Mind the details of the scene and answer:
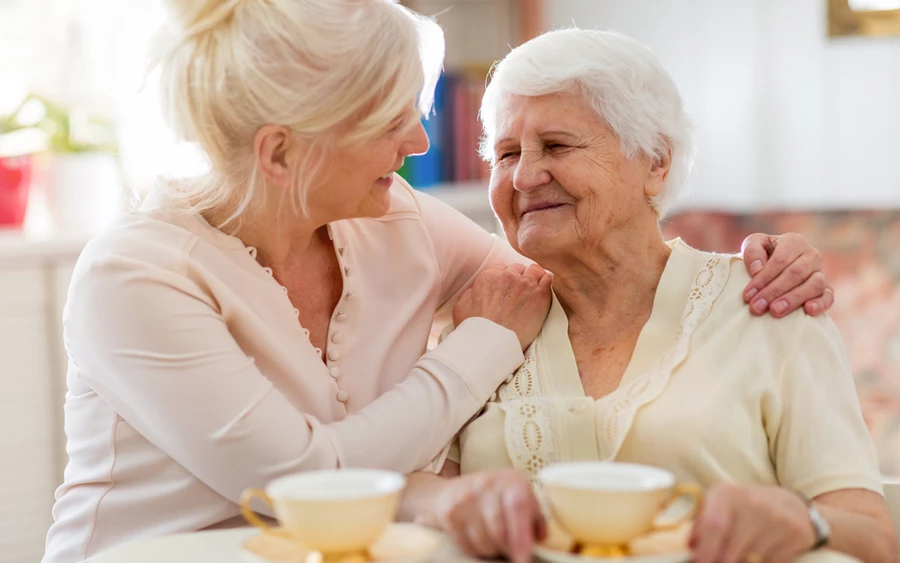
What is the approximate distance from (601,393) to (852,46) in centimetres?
250

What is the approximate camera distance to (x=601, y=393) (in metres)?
1.48

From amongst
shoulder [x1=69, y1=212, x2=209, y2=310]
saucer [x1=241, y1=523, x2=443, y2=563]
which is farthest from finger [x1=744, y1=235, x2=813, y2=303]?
shoulder [x1=69, y1=212, x2=209, y2=310]

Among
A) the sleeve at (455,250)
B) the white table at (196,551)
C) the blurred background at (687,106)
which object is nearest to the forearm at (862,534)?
the white table at (196,551)

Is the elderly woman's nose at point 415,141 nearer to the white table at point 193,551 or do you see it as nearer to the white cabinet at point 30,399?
the white table at point 193,551

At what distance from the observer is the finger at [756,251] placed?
1.48m

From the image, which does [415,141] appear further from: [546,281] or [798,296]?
[798,296]

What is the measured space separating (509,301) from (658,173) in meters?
0.31

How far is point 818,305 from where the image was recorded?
1401mm

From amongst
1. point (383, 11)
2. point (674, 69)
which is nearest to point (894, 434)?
point (674, 69)

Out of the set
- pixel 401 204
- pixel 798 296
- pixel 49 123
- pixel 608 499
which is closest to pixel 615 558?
pixel 608 499

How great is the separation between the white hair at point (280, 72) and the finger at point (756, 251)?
1.78ft

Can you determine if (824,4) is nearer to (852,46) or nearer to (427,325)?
(852,46)

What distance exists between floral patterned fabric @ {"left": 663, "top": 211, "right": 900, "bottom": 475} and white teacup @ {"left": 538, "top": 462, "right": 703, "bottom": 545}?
2.19 meters

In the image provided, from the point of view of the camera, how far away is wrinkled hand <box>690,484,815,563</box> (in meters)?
0.96
